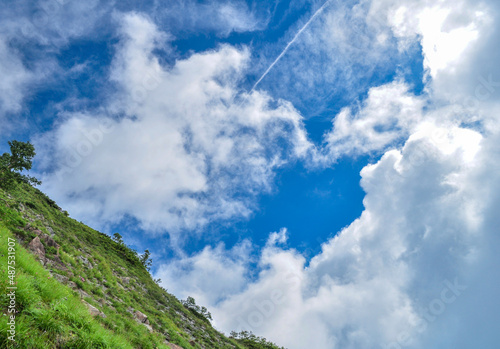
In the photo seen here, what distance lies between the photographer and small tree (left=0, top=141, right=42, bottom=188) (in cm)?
3150

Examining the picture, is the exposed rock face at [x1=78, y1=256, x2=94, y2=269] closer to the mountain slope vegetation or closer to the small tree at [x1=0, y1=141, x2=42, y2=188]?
the mountain slope vegetation

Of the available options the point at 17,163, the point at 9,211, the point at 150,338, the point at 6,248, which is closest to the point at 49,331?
the point at 6,248

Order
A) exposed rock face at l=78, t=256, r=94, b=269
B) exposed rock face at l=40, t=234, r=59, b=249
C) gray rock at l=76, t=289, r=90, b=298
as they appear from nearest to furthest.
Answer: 1. gray rock at l=76, t=289, r=90, b=298
2. exposed rock face at l=40, t=234, r=59, b=249
3. exposed rock face at l=78, t=256, r=94, b=269

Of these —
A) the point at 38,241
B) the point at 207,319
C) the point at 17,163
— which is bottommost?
the point at 38,241

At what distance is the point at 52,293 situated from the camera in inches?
334

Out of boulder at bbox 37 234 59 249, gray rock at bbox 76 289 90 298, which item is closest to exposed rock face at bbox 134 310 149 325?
Result: gray rock at bbox 76 289 90 298

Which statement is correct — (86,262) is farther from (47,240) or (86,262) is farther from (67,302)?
(67,302)

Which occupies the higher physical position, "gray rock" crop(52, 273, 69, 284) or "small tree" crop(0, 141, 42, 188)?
"small tree" crop(0, 141, 42, 188)

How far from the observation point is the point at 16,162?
1324 inches

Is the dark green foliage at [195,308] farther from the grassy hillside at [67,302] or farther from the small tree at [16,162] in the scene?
the small tree at [16,162]

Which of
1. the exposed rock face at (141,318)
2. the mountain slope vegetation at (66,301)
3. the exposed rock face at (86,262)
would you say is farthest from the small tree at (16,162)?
the exposed rock face at (141,318)

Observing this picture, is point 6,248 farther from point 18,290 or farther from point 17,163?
point 17,163

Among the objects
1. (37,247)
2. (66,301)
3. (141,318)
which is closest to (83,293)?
(37,247)

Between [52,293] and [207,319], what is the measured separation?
43.2m
